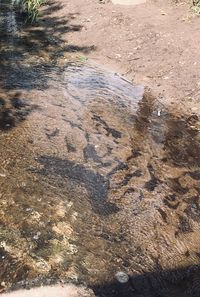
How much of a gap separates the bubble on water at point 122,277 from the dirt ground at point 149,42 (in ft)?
12.5

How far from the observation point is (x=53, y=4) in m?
11.6

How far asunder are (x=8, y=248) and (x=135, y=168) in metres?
2.06

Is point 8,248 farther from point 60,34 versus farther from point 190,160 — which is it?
point 60,34

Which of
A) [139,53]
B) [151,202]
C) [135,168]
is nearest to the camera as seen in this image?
[151,202]

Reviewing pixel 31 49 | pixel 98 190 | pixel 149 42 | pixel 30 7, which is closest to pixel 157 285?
pixel 98 190

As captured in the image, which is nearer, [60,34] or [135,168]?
[135,168]

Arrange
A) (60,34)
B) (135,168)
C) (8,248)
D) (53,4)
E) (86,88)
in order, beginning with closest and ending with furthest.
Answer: (8,248) < (135,168) < (86,88) < (60,34) < (53,4)

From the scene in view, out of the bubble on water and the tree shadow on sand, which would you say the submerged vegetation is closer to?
the tree shadow on sand

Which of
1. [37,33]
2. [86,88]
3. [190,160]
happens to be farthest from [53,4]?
[190,160]

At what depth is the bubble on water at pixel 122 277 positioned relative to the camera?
139 inches

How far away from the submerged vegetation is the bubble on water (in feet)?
27.7

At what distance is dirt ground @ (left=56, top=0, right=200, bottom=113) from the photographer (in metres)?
7.46

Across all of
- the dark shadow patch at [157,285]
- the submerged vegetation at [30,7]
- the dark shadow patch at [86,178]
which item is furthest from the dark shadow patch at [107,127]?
the submerged vegetation at [30,7]

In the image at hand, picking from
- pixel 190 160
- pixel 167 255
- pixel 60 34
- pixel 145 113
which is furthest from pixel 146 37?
pixel 167 255
